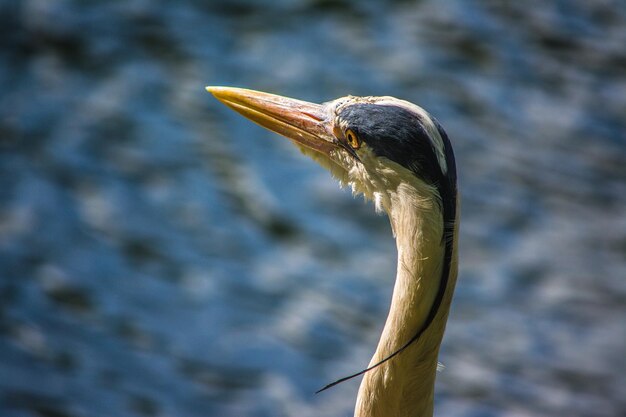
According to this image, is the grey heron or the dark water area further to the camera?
the dark water area

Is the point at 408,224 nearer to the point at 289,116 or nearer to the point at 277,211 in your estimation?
the point at 289,116

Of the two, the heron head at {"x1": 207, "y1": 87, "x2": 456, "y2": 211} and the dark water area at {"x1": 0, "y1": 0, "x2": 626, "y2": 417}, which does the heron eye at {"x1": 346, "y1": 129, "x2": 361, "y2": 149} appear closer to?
the heron head at {"x1": 207, "y1": 87, "x2": 456, "y2": 211}

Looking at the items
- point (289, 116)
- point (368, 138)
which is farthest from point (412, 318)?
point (289, 116)

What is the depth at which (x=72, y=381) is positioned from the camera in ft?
21.4

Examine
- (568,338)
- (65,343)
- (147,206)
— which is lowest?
(65,343)

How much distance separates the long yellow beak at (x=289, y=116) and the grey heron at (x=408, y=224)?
115mm

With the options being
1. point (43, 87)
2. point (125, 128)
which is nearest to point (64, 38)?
point (43, 87)

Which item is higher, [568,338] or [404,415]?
[568,338]

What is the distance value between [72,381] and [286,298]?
1648 millimetres

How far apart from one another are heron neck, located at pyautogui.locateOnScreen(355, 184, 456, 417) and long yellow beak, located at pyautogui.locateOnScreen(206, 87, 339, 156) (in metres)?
0.57

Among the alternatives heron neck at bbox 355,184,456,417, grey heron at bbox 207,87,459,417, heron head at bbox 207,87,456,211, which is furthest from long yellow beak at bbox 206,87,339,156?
heron neck at bbox 355,184,456,417

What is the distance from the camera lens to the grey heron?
375 centimetres

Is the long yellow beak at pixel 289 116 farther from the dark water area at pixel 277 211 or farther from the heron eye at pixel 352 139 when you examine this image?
the dark water area at pixel 277 211

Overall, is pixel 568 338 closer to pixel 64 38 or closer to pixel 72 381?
pixel 72 381
